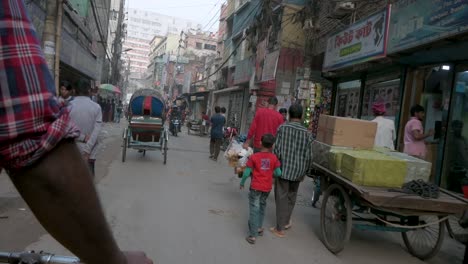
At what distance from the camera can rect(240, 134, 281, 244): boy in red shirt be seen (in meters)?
5.58

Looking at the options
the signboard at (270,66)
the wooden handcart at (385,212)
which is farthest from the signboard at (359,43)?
the signboard at (270,66)

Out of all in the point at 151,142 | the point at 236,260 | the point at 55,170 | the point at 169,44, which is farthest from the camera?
the point at 169,44

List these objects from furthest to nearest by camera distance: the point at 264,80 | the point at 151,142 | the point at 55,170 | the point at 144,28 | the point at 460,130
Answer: the point at 144,28 → the point at 264,80 → the point at 151,142 → the point at 460,130 → the point at 55,170

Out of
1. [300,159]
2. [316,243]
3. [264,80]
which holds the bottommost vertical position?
[316,243]

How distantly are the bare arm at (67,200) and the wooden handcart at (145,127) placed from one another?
10816 mm

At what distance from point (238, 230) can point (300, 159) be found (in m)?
1.29

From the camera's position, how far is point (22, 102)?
31.7 inches

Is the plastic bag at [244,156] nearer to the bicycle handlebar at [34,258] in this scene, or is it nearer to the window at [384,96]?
the window at [384,96]

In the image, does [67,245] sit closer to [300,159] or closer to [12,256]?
[12,256]

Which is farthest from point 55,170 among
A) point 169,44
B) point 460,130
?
point 169,44

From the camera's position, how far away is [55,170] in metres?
0.82

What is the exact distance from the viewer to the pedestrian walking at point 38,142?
0.80 metres

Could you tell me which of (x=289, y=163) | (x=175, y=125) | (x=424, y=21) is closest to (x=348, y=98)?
(x=424, y=21)

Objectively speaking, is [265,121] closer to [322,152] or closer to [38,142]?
[322,152]
